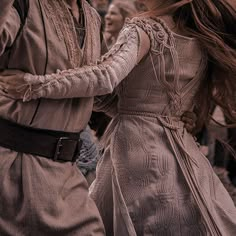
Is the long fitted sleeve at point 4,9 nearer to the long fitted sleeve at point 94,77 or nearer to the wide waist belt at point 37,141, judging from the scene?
the long fitted sleeve at point 94,77

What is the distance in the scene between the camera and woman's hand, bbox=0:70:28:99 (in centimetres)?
251

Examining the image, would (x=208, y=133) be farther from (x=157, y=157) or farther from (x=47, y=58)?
(x=47, y=58)

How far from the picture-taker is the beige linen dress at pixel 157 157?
120 inches

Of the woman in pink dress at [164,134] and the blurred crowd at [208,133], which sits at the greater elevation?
the woman in pink dress at [164,134]

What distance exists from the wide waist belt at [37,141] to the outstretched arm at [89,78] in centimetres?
13

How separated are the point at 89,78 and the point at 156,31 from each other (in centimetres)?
53

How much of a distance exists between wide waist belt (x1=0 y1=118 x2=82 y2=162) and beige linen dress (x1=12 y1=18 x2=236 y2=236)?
0.47m

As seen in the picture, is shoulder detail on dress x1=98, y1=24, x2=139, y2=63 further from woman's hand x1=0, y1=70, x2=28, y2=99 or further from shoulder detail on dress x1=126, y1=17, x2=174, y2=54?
woman's hand x1=0, y1=70, x2=28, y2=99

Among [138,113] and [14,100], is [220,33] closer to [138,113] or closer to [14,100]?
[138,113]

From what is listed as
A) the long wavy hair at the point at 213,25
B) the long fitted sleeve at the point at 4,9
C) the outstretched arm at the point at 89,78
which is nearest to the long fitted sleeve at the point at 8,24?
the long fitted sleeve at the point at 4,9

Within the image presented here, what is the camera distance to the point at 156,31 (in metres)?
3.04

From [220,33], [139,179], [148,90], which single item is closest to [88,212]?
[139,179]

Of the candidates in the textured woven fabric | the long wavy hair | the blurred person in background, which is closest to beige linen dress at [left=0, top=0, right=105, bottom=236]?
the long wavy hair

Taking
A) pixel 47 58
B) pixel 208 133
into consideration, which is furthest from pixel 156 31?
pixel 208 133
